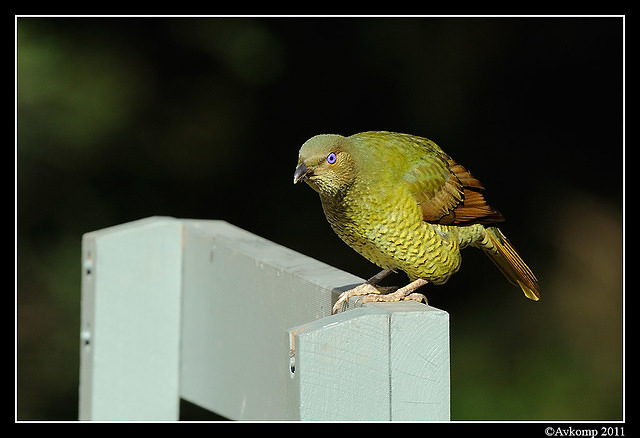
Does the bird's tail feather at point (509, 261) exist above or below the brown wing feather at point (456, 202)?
below

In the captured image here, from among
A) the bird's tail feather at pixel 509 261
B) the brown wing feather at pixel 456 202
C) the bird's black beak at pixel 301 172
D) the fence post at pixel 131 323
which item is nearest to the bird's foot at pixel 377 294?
the brown wing feather at pixel 456 202

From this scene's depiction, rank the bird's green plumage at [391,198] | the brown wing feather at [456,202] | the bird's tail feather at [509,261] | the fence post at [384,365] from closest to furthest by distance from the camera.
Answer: the fence post at [384,365]
the bird's green plumage at [391,198]
the brown wing feather at [456,202]
the bird's tail feather at [509,261]

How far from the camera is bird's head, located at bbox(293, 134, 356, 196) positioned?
9.55 feet

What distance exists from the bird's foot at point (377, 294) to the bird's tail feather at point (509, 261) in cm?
61

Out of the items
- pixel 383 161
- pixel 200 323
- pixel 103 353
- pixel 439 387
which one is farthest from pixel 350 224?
pixel 439 387

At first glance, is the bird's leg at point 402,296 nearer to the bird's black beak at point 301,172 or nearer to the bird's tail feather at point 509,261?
the bird's black beak at point 301,172

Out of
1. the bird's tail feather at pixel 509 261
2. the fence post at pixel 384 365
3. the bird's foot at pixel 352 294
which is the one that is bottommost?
the fence post at pixel 384 365

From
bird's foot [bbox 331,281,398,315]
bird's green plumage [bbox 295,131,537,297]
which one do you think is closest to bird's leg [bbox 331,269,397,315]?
bird's foot [bbox 331,281,398,315]

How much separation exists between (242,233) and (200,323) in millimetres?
295

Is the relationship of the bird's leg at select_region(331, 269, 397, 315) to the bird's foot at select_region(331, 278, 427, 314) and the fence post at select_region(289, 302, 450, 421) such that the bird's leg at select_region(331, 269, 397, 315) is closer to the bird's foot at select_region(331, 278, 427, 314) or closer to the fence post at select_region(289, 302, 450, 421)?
the bird's foot at select_region(331, 278, 427, 314)

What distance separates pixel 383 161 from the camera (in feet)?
10.2

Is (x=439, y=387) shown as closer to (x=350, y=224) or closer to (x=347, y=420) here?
(x=347, y=420)

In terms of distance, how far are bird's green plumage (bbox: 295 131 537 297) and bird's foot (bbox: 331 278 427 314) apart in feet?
0.41

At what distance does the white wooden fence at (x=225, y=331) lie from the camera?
2.09m
